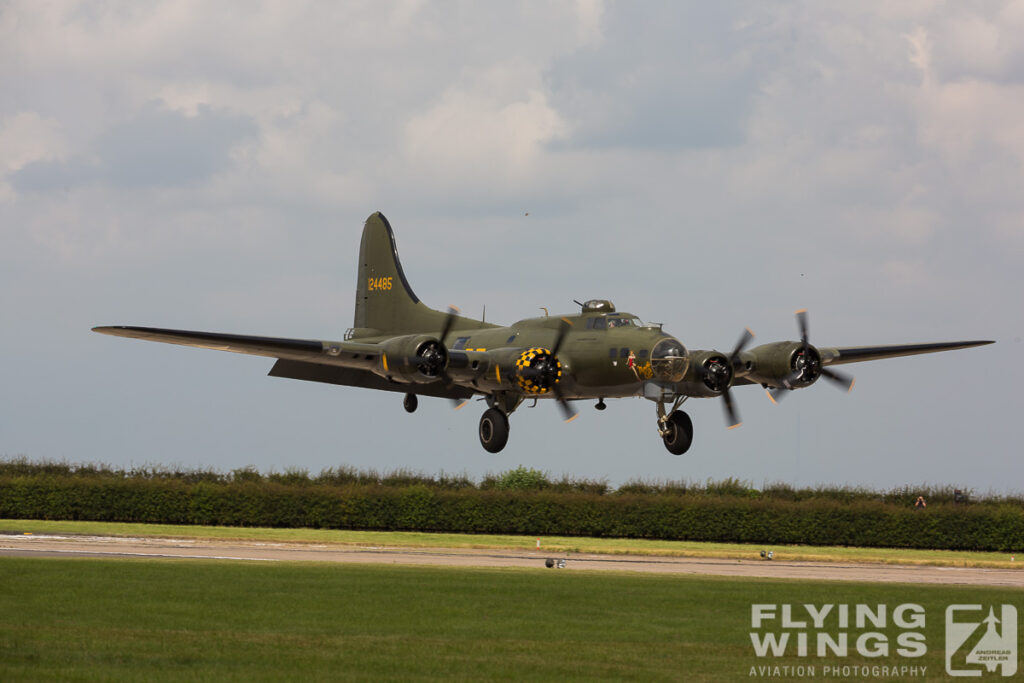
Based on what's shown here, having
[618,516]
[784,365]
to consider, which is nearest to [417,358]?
[784,365]

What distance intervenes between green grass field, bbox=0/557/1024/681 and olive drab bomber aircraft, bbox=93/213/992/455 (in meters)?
6.44

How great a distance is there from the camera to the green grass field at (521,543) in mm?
55250

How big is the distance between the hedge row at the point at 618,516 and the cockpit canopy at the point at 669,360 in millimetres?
20728

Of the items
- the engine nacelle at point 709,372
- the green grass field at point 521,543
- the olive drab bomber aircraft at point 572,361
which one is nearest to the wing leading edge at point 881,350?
the olive drab bomber aircraft at point 572,361

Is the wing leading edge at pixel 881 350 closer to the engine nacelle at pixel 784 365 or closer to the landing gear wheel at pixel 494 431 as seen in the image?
the engine nacelle at pixel 784 365

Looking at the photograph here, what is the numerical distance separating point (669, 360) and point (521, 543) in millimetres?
19814

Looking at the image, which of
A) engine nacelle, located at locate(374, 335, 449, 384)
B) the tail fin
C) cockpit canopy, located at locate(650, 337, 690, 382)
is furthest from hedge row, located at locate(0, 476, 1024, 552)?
cockpit canopy, located at locate(650, 337, 690, 382)

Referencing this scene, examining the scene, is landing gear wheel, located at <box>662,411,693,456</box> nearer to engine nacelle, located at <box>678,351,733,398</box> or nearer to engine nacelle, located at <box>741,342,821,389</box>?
engine nacelle, located at <box>678,351,733,398</box>

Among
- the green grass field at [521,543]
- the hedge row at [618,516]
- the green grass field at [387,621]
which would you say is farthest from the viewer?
the hedge row at [618,516]

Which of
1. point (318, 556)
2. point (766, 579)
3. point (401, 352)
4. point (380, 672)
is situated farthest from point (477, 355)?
point (380, 672)

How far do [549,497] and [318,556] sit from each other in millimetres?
18002

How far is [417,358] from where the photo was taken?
42469 mm

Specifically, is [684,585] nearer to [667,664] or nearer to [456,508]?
[667,664]

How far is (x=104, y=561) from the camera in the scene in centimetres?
4038
